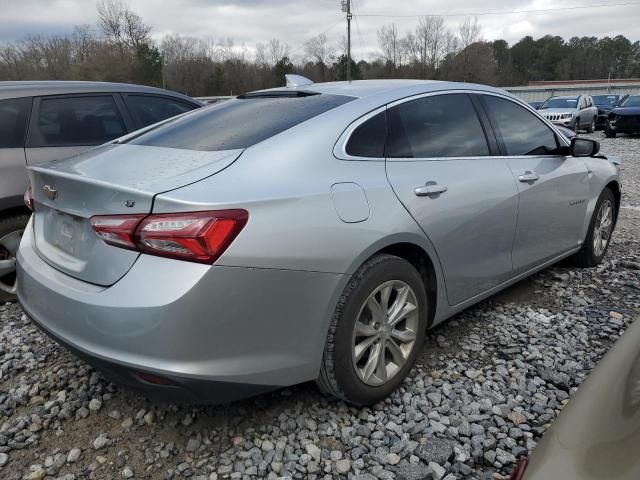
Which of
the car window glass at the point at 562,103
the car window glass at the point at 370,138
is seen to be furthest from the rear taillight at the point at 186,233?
the car window glass at the point at 562,103

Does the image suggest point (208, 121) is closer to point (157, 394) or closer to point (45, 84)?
point (157, 394)

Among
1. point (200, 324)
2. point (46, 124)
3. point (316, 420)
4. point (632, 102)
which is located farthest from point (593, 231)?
point (632, 102)

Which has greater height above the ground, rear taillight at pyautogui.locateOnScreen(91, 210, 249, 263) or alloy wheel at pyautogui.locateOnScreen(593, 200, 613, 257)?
rear taillight at pyautogui.locateOnScreen(91, 210, 249, 263)

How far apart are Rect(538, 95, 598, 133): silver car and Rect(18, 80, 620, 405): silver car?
18.4 metres

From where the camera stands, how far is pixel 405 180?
258cm

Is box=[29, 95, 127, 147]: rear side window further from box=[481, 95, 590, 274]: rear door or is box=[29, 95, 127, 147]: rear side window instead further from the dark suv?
box=[481, 95, 590, 274]: rear door

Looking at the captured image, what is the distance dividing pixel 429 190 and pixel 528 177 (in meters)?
1.10

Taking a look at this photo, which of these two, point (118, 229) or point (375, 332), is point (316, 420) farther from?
point (118, 229)

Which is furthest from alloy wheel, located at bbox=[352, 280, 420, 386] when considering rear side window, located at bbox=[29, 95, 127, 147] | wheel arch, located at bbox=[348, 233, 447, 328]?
rear side window, located at bbox=[29, 95, 127, 147]

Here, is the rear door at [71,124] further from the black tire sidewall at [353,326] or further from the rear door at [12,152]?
the black tire sidewall at [353,326]

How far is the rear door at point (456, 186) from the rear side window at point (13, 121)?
2.89 metres

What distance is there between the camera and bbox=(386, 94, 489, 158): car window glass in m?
2.73

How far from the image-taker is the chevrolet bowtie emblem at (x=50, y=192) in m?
A: 2.35

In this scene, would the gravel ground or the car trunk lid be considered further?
the gravel ground
